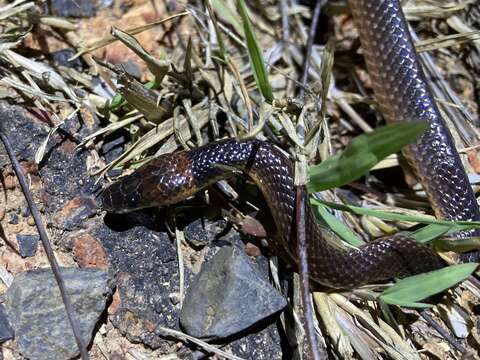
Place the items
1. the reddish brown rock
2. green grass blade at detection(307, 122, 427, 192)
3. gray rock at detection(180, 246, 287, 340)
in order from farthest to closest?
the reddish brown rock, gray rock at detection(180, 246, 287, 340), green grass blade at detection(307, 122, 427, 192)

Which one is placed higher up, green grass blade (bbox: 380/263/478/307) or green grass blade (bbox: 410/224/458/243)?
green grass blade (bbox: 410/224/458/243)

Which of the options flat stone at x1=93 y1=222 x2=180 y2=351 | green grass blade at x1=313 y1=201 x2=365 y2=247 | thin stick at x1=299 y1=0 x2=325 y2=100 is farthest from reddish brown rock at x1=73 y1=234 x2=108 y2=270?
thin stick at x1=299 y1=0 x2=325 y2=100

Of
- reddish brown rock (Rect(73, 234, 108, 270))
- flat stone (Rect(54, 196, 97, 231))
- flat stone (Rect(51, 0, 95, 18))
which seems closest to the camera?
reddish brown rock (Rect(73, 234, 108, 270))

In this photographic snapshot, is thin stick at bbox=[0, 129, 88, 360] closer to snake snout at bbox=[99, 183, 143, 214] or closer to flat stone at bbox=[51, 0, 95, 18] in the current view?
snake snout at bbox=[99, 183, 143, 214]

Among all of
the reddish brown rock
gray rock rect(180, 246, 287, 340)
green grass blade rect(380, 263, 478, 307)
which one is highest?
the reddish brown rock

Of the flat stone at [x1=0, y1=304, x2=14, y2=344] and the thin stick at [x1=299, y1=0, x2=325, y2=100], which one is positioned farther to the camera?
the thin stick at [x1=299, y1=0, x2=325, y2=100]

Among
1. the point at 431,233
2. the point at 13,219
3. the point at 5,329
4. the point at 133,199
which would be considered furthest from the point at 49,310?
the point at 431,233
